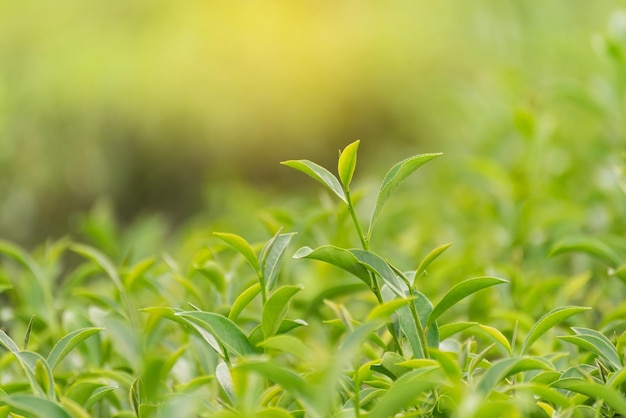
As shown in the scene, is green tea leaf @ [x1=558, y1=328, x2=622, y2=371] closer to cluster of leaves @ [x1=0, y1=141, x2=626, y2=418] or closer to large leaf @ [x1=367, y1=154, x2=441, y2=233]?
cluster of leaves @ [x1=0, y1=141, x2=626, y2=418]

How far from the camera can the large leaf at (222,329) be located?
0.81 metres

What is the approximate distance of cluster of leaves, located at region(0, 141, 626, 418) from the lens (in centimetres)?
69

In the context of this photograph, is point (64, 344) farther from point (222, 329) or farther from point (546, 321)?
point (546, 321)

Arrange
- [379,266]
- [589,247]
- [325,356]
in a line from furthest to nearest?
[589,247] < [379,266] < [325,356]

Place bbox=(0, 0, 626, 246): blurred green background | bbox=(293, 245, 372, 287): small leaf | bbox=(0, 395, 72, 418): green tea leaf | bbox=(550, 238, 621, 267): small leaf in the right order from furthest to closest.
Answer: bbox=(0, 0, 626, 246): blurred green background → bbox=(550, 238, 621, 267): small leaf → bbox=(293, 245, 372, 287): small leaf → bbox=(0, 395, 72, 418): green tea leaf

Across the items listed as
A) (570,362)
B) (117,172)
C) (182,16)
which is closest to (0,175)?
(117,172)

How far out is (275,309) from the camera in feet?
2.74

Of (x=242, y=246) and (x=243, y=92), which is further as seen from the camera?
(x=243, y=92)

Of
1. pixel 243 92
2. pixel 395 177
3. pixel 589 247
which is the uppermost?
pixel 395 177

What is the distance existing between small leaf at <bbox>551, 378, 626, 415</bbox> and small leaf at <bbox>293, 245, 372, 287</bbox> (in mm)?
201

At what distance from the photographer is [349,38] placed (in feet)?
17.7

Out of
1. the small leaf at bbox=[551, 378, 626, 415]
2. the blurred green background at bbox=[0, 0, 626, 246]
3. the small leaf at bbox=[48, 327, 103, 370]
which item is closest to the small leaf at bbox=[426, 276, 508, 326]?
the small leaf at bbox=[551, 378, 626, 415]

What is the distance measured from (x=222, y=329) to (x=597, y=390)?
342 millimetres

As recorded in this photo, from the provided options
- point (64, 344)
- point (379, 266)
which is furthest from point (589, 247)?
point (64, 344)
